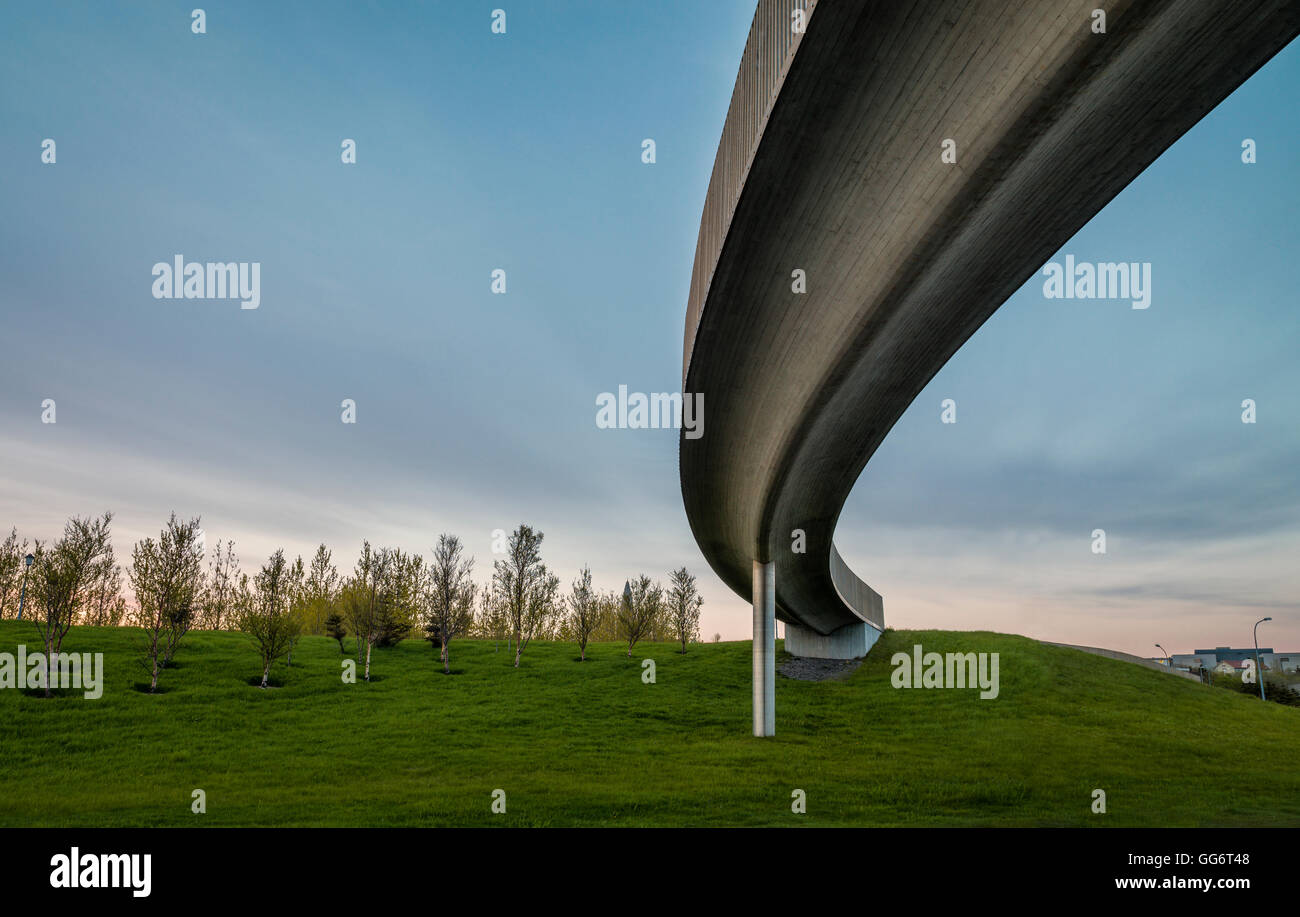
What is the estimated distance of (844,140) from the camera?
8.45 meters

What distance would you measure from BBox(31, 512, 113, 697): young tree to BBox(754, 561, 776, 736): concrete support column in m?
26.0

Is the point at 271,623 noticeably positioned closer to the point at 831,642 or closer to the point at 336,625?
the point at 336,625

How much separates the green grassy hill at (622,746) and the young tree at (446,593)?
7.03 feet

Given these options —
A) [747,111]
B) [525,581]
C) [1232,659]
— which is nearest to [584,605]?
[525,581]

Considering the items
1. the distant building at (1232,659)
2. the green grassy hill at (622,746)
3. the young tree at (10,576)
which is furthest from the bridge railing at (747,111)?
the distant building at (1232,659)

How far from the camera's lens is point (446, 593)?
41.1 metres

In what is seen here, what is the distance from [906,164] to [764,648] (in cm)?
2013

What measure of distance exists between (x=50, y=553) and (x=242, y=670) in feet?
30.2

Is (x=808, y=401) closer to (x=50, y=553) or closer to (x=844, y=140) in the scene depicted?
(x=844, y=140)

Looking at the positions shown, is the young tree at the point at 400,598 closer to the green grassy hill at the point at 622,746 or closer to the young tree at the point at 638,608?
the green grassy hill at the point at 622,746

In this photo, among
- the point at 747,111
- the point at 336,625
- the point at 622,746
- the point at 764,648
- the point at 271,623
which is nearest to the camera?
the point at 747,111

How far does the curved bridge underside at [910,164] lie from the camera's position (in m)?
6.73

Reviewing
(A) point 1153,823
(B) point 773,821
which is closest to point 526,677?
(B) point 773,821
